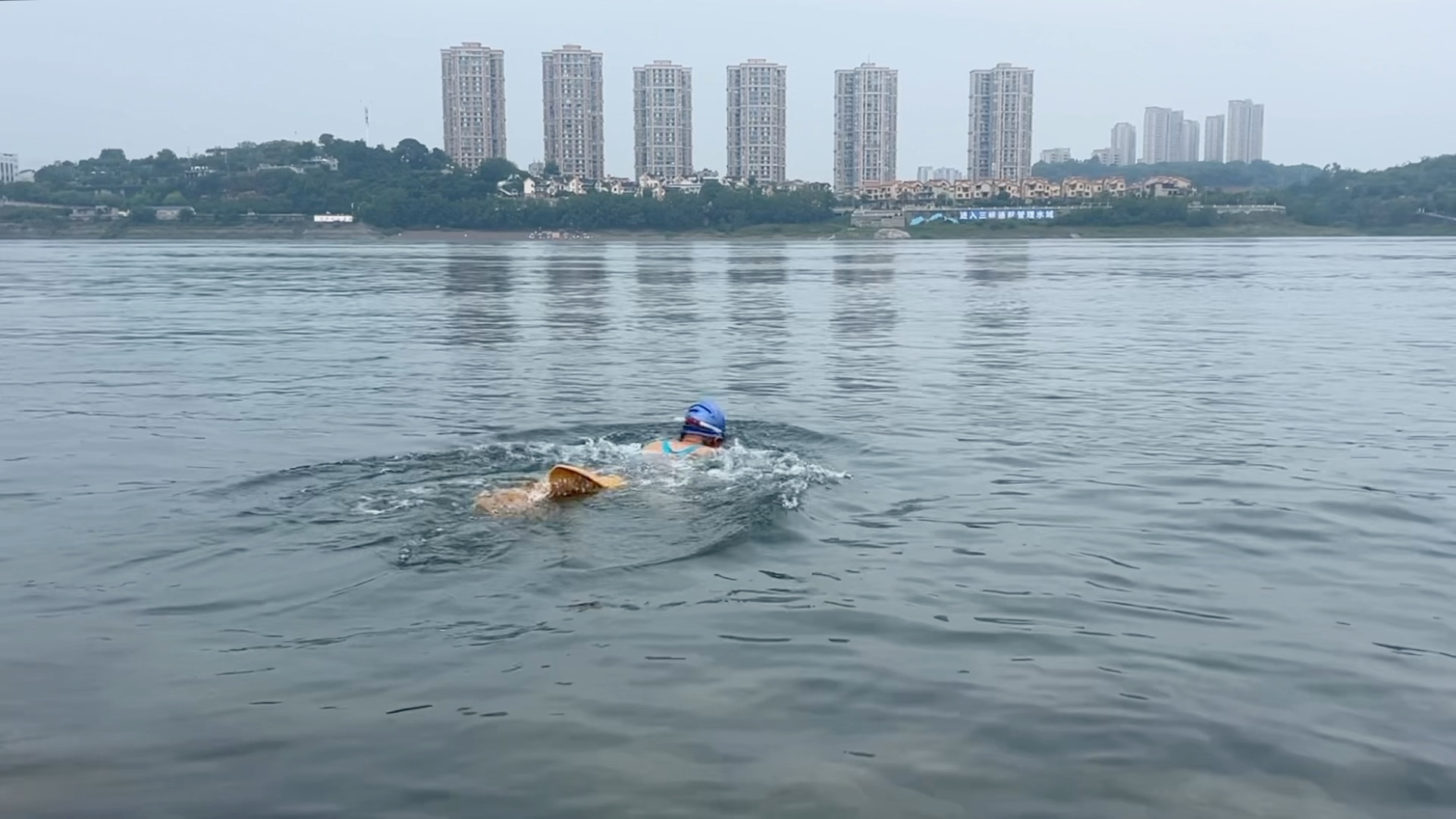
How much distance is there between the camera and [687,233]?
467ft

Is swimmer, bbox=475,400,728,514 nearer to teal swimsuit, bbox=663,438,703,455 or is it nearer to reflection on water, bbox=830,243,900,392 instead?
teal swimsuit, bbox=663,438,703,455

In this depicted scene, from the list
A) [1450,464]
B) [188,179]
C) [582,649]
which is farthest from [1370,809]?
[188,179]

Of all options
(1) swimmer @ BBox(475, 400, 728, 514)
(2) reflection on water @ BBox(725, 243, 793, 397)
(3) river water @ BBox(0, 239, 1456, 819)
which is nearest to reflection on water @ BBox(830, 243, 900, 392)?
(3) river water @ BBox(0, 239, 1456, 819)

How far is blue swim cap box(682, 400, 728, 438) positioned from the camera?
1452cm

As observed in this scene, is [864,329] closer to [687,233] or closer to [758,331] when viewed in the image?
[758,331]

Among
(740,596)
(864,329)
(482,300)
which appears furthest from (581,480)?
(482,300)

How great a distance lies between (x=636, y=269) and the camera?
68.8 metres

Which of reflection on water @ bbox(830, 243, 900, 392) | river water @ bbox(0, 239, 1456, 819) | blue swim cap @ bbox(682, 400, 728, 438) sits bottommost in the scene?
river water @ bbox(0, 239, 1456, 819)

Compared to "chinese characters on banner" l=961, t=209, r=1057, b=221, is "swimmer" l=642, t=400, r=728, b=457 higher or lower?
lower

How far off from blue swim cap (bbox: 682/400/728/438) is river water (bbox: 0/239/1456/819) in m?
0.45

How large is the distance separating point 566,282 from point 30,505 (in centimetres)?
4407

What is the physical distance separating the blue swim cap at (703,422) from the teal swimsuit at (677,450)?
0.15m

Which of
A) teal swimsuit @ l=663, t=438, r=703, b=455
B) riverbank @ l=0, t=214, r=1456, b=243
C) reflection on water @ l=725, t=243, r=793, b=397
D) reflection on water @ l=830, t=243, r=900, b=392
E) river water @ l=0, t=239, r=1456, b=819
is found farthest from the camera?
riverbank @ l=0, t=214, r=1456, b=243

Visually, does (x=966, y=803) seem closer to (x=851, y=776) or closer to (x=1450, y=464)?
(x=851, y=776)
